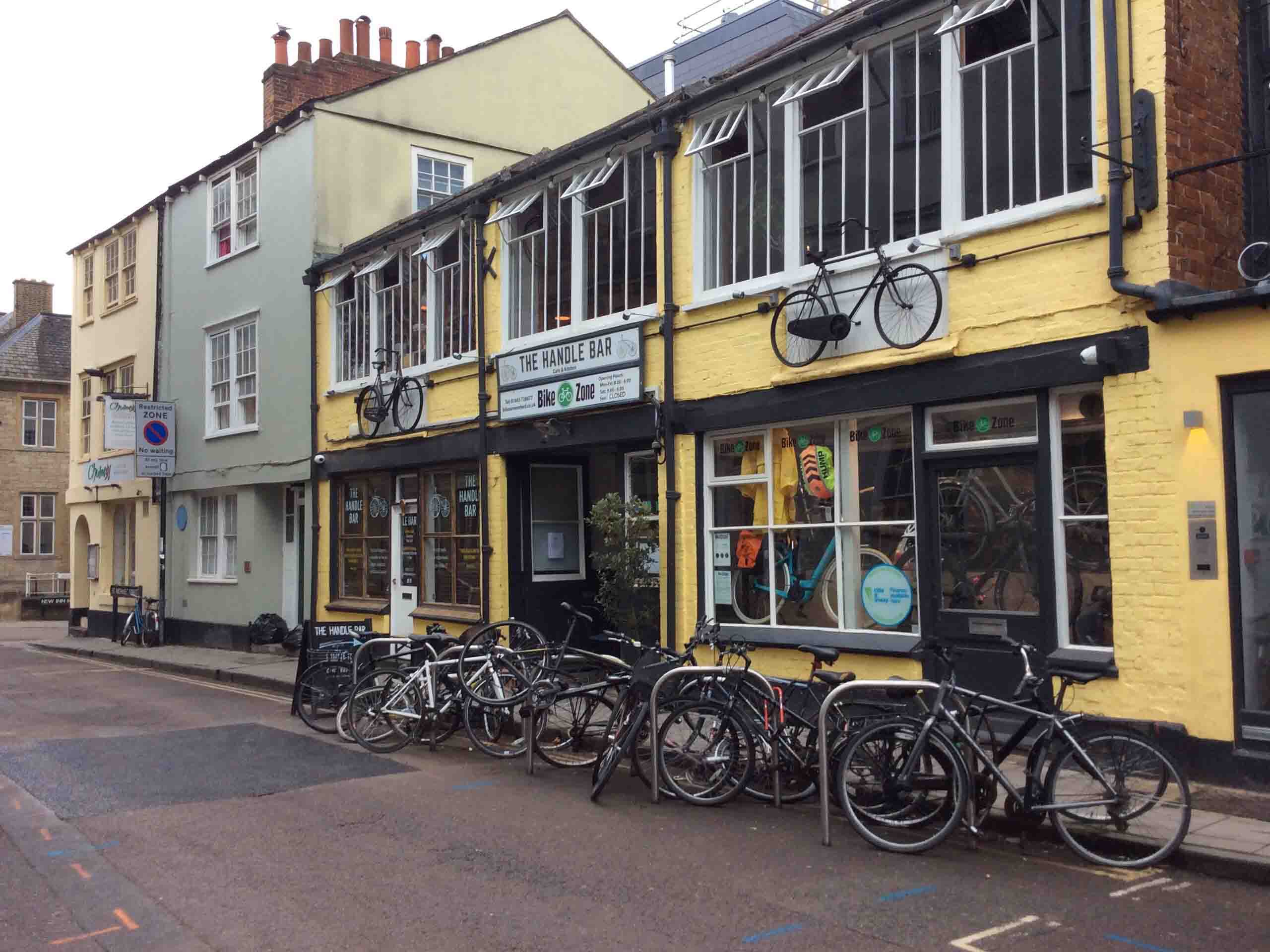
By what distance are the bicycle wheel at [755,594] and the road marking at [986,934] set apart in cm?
588

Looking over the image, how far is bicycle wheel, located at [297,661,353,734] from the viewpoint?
11453mm

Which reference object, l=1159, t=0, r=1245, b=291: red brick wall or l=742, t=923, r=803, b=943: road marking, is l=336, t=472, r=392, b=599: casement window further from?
l=742, t=923, r=803, b=943: road marking

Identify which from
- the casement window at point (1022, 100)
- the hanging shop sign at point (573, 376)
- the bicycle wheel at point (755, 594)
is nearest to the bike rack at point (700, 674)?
the bicycle wheel at point (755, 594)

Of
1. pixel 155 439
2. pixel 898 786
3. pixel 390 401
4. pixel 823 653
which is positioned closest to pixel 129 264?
pixel 155 439

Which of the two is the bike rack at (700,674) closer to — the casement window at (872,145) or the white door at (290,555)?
the casement window at (872,145)

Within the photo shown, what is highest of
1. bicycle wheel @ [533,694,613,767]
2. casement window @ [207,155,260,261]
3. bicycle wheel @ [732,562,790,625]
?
casement window @ [207,155,260,261]

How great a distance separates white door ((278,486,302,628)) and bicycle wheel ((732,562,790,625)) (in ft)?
36.0

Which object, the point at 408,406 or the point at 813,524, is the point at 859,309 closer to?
the point at 813,524

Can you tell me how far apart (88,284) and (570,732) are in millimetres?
23035

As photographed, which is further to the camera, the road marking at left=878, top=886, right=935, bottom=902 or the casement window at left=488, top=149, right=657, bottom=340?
the casement window at left=488, top=149, right=657, bottom=340

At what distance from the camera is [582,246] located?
1391 centimetres

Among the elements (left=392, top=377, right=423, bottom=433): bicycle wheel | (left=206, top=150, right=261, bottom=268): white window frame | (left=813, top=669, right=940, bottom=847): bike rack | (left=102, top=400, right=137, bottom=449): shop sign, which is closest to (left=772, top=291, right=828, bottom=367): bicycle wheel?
(left=813, top=669, right=940, bottom=847): bike rack

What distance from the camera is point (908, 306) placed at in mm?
9883

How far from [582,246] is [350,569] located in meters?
7.38
